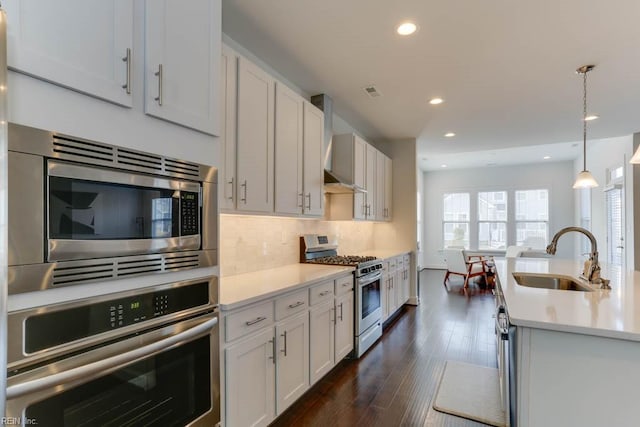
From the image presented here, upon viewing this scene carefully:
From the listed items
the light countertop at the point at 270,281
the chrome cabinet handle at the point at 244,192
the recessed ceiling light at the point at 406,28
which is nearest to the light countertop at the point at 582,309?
the light countertop at the point at 270,281

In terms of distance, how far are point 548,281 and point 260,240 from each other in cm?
244

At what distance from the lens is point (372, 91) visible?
3.46m

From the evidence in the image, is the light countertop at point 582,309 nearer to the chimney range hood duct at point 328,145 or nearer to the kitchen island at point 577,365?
the kitchen island at point 577,365

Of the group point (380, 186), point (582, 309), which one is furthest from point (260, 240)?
point (380, 186)

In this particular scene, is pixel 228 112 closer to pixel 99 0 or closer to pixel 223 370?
pixel 99 0

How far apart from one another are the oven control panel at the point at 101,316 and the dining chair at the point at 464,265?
6679 mm

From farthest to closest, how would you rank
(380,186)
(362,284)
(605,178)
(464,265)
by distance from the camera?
1. (464,265)
2. (605,178)
3. (380,186)
4. (362,284)

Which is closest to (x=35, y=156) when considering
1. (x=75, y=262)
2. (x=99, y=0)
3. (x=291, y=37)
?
(x=75, y=262)

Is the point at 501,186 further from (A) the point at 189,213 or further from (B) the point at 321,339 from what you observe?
(A) the point at 189,213

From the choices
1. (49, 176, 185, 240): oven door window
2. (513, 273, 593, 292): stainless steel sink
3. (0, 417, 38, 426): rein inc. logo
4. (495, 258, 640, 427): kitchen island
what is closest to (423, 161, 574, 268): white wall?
(513, 273, 593, 292): stainless steel sink

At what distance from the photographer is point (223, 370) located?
1681mm

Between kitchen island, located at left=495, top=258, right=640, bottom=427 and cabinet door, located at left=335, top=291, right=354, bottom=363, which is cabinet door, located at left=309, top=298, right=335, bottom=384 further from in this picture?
kitchen island, located at left=495, top=258, right=640, bottom=427

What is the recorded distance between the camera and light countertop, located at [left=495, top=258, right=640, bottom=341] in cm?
132

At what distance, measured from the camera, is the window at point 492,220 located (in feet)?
30.1
